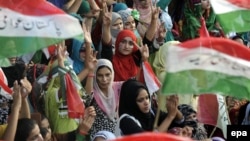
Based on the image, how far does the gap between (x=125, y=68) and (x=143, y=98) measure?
157 cm

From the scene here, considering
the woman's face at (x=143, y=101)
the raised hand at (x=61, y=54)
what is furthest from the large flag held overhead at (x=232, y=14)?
the raised hand at (x=61, y=54)

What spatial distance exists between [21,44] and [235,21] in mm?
2137

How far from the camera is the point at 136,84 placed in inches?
341

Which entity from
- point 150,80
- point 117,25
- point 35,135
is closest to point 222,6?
point 150,80

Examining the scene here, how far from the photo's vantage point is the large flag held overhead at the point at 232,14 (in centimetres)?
834

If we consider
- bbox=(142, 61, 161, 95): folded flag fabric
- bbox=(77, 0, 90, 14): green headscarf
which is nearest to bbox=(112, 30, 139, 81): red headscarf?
bbox=(142, 61, 161, 95): folded flag fabric

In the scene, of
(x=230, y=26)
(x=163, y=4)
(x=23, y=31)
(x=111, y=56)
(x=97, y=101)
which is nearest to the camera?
(x=23, y=31)

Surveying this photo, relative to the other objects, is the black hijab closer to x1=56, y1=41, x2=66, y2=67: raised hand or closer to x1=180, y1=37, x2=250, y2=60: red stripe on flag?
x1=56, y1=41, x2=66, y2=67: raised hand

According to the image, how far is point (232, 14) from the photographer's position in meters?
8.39

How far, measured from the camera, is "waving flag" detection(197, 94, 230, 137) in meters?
9.09

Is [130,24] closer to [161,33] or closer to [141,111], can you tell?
[161,33]

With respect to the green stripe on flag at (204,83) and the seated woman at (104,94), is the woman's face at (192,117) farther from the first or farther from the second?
the green stripe on flag at (204,83)

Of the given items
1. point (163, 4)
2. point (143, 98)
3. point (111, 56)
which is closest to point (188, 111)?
point (143, 98)

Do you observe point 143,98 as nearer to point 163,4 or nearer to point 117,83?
point 117,83
